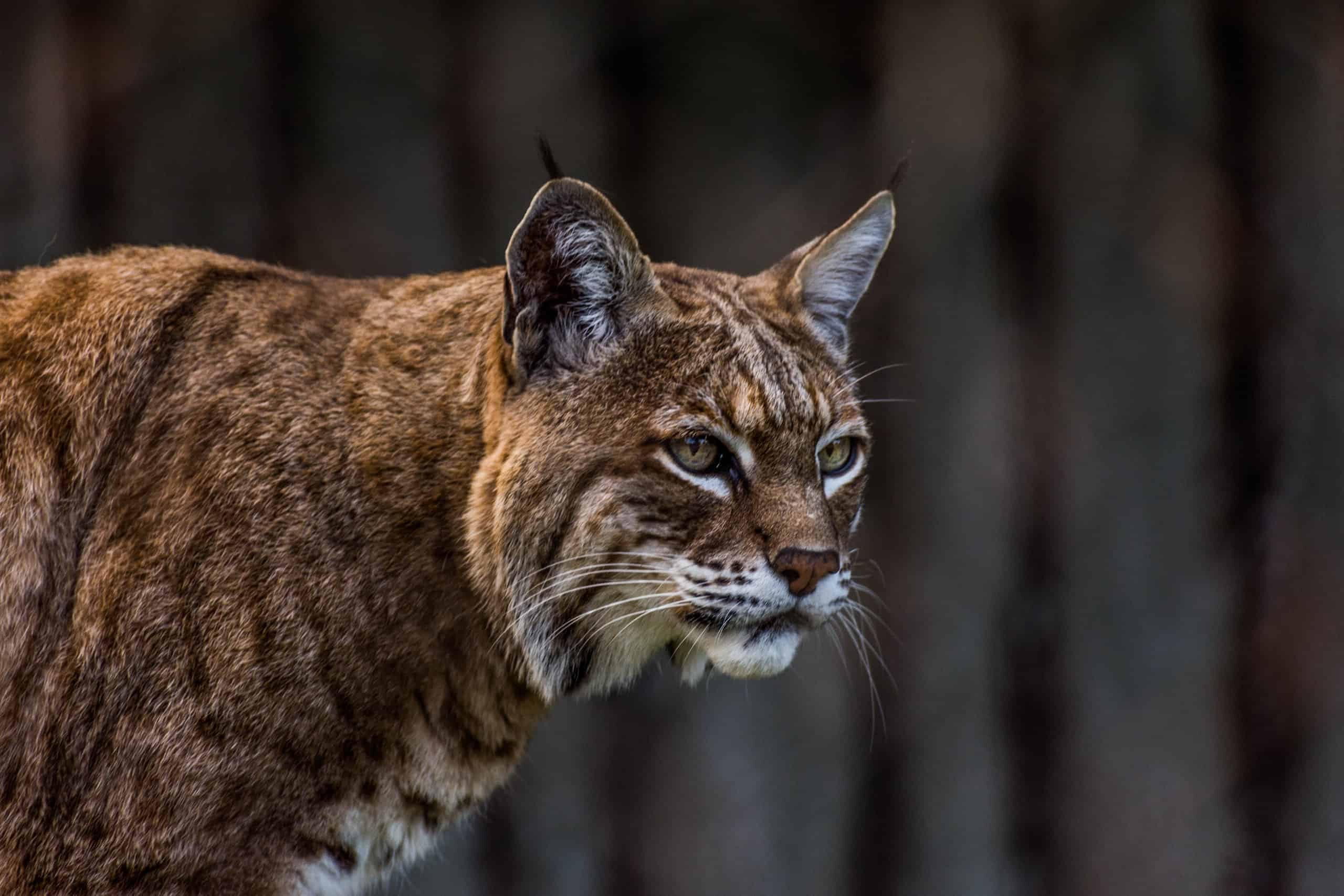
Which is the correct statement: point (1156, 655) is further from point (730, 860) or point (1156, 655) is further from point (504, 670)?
point (504, 670)

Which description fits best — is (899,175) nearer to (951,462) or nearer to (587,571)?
(951,462)

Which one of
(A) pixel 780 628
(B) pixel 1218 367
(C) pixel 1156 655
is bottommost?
(C) pixel 1156 655

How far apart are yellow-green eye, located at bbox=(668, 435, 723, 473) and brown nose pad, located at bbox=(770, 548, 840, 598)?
0.22 m

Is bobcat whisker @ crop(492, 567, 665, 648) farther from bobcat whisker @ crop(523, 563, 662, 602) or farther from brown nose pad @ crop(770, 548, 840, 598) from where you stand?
brown nose pad @ crop(770, 548, 840, 598)

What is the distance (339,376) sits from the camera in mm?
2521

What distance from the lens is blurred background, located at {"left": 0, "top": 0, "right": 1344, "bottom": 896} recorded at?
120 inches

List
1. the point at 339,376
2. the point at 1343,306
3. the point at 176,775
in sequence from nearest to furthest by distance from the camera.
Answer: the point at 176,775
the point at 339,376
the point at 1343,306

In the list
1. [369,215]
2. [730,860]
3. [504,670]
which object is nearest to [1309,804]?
[730,860]

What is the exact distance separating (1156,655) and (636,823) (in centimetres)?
127

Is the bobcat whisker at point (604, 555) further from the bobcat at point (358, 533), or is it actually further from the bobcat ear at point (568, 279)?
the bobcat ear at point (568, 279)

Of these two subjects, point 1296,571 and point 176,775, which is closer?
point 176,775

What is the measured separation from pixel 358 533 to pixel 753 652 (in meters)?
0.75

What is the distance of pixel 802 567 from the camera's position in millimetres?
2260

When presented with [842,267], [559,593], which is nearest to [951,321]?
[842,267]
